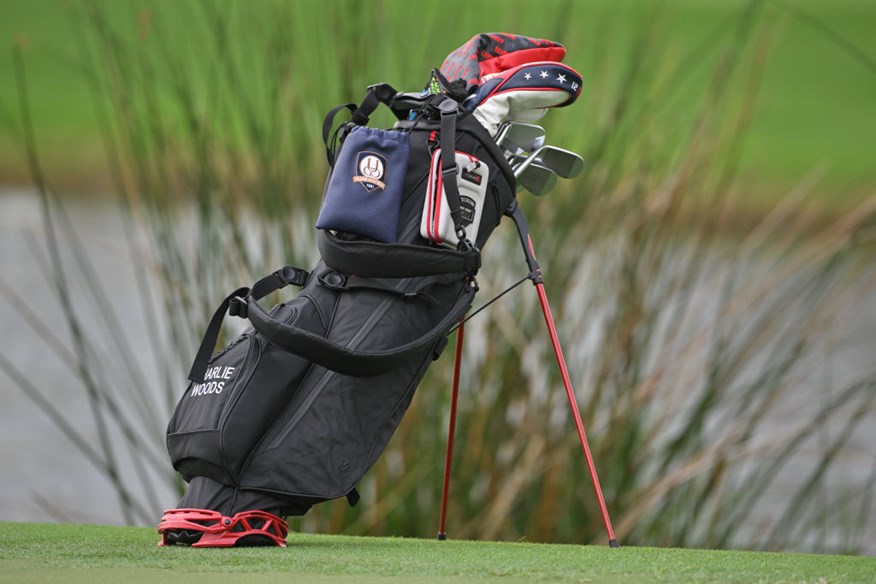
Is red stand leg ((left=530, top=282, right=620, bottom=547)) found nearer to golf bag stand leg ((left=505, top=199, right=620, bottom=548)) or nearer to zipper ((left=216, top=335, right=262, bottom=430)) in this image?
golf bag stand leg ((left=505, top=199, right=620, bottom=548))

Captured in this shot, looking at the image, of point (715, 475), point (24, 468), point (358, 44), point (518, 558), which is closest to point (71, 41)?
point (24, 468)

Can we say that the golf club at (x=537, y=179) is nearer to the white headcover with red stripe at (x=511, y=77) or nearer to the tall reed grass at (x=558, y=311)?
the white headcover with red stripe at (x=511, y=77)

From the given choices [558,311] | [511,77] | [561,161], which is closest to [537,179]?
[561,161]

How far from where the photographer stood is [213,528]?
1.64 metres

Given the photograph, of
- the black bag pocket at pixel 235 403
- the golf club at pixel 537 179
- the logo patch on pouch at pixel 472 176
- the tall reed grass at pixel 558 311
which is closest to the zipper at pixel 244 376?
the black bag pocket at pixel 235 403

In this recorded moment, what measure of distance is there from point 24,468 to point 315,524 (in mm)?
2970

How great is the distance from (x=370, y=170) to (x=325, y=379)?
0.98 ft

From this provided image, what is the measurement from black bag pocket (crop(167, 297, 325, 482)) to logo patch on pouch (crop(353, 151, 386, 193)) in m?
0.19

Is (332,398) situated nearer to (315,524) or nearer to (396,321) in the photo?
(396,321)

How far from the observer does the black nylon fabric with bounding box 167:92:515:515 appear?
1.67m

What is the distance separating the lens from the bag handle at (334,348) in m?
1.64

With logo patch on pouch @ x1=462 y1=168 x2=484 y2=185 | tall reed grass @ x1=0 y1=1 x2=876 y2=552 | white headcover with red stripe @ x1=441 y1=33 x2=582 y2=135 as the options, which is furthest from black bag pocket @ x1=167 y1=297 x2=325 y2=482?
tall reed grass @ x1=0 y1=1 x2=876 y2=552

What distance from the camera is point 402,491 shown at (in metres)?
2.43

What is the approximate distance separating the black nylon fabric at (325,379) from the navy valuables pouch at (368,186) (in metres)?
0.03
